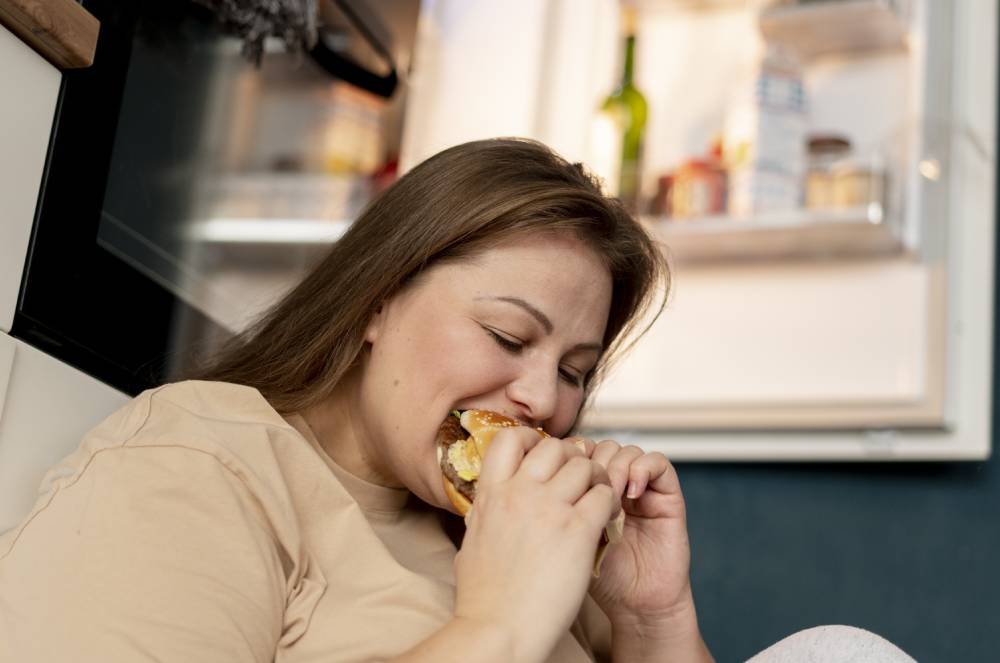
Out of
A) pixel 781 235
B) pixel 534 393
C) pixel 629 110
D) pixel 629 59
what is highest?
pixel 629 59

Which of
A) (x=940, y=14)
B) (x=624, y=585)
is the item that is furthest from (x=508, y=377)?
(x=940, y=14)

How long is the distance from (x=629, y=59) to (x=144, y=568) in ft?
5.54

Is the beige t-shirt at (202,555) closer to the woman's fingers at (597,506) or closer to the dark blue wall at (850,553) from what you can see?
the woman's fingers at (597,506)

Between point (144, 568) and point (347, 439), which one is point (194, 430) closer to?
point (144, 568)

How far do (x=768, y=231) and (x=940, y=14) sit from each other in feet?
1.65

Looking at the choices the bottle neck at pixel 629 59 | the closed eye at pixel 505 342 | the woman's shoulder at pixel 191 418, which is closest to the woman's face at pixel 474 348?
the closed eye at pixel 505 342

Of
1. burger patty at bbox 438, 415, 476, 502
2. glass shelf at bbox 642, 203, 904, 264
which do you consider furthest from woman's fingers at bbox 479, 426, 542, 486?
glass shelf at bbox 642, 203, 904, 264

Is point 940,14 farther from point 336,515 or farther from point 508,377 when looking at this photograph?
point 336,515

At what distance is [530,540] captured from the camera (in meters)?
0.86

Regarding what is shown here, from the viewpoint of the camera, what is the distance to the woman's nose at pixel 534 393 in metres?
1.09

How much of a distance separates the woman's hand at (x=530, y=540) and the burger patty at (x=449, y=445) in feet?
0.39

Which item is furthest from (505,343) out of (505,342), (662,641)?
(662,641)

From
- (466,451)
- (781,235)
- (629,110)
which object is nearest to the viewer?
(466,451)

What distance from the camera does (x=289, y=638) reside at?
3.08ft
